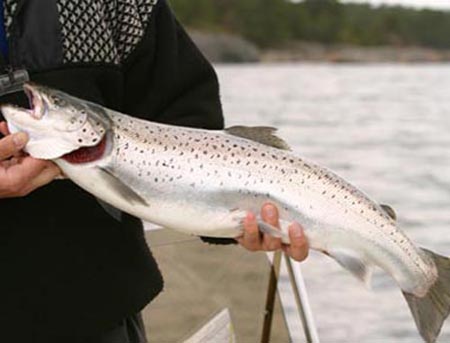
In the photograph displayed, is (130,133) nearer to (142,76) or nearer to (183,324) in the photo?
(142,76)

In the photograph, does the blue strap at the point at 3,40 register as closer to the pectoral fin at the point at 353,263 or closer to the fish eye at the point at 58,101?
the fish eye at the point at 58,101

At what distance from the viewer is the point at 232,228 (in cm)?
241

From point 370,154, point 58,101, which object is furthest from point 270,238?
point 370,154

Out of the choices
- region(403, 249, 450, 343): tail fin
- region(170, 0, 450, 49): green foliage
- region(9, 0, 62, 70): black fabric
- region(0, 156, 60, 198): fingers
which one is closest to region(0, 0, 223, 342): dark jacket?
region(9, 0, 62, 70): black fabric

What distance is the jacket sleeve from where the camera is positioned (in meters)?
2.55

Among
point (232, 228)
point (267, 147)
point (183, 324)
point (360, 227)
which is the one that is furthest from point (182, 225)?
point (183, 324)

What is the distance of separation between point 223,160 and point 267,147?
12 cm

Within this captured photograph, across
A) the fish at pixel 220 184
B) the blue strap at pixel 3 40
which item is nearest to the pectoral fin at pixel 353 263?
the fish at pixel 220 184

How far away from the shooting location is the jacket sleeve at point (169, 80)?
2553 mm

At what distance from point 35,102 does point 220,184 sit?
497 millimetres

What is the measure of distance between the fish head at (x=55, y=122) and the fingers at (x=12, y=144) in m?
0.03

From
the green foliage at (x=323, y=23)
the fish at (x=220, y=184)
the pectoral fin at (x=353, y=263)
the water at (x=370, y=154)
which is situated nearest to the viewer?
the fish at (x=220, y=184)

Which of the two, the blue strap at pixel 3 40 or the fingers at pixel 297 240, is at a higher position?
the blue strap at pixel 3 40

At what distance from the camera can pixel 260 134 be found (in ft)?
8.08
